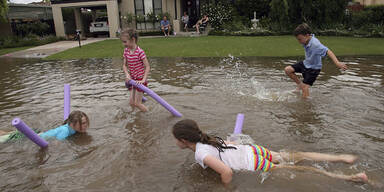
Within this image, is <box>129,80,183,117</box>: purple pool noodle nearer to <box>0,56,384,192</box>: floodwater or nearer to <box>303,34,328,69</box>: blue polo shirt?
<box>0,56,384,192</box>: floodwater

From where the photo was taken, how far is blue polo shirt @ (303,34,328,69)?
608cm

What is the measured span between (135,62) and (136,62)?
19 millimetres

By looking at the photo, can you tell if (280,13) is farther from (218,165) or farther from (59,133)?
(218,165)

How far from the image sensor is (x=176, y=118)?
5.83 meters

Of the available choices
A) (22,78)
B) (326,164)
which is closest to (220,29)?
(22,78)

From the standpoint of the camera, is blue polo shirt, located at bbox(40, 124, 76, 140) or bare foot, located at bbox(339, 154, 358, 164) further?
blue polo shirt, located at bbox(40, 124, 76, 140)

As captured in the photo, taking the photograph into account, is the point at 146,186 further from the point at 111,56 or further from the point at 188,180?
the point at 111,56

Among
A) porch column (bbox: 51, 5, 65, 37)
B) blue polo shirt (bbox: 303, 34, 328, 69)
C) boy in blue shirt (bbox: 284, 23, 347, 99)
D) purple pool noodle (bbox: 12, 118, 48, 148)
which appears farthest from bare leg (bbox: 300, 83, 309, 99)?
porch column (bbox: 51, 5, 65, 37)

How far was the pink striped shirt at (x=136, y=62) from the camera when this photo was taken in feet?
19.1

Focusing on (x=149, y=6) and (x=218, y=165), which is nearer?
(x=218, y=165)

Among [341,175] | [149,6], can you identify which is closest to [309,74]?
[341,175]

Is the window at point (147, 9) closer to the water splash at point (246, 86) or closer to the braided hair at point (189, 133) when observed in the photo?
the water splash at point (246, 86)

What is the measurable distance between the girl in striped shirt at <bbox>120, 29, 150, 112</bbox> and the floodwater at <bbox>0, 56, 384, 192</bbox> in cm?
42

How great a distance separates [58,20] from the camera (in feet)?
82.4
